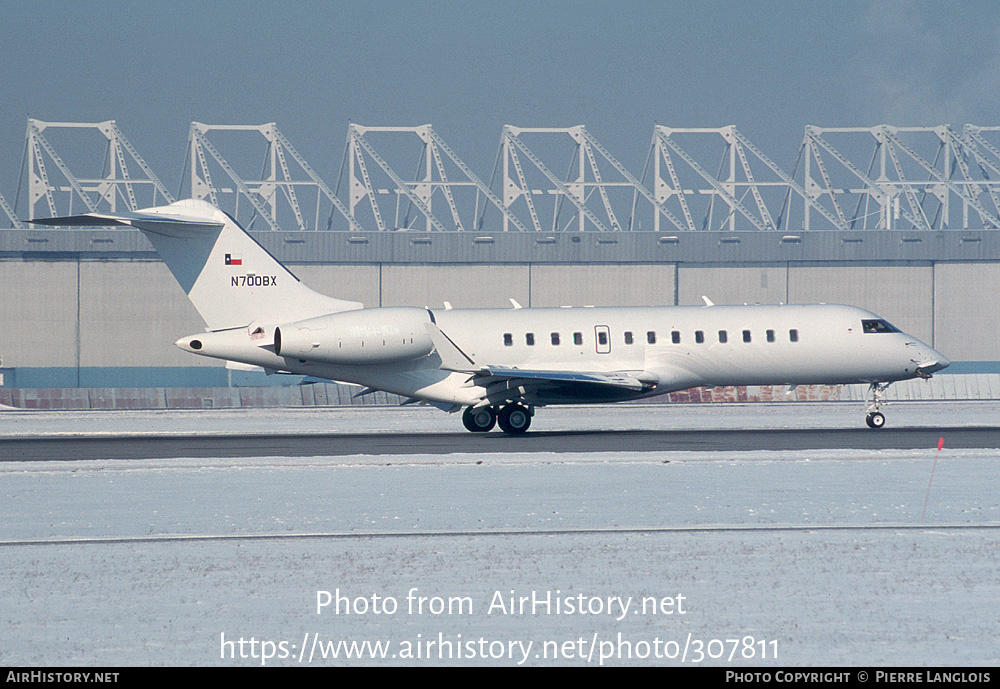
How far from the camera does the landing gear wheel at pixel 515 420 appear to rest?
27422mm

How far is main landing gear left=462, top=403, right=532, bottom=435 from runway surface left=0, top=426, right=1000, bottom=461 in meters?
0.43

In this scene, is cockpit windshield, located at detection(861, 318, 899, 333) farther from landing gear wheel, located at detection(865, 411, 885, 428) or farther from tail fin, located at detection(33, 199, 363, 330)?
tail fin, located at detection(33, 199, 363, 330)

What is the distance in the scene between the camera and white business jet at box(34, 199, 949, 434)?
27266mm

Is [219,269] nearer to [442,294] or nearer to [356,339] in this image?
A: [356,339]

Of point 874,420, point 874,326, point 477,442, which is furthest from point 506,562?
point 874,326

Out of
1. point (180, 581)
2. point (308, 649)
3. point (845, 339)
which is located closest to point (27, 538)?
point (180, 581)

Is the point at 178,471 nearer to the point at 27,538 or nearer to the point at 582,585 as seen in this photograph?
the point at 27,538

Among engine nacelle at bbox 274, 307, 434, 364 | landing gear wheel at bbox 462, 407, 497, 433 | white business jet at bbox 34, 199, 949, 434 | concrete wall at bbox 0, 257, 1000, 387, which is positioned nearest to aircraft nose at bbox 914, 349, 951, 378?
white business jet at bbox 34, 199, 949, 434

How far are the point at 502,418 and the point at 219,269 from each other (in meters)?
7.83

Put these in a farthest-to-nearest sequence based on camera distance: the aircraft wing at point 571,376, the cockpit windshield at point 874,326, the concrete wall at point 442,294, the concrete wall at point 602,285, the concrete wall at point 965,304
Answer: the concrete wall at point 965,304
the concrete wall at point 602,285
the concrete wall at point 442,294
the cockpit windshield at point 874,326
the aircraft wing at point 571,376

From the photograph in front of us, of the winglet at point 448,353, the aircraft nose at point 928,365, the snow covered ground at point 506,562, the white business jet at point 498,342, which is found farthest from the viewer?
the aircraft nose at point 928,365

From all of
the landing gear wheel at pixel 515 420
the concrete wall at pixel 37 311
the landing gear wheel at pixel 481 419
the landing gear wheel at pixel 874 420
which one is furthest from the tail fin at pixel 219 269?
the concrete wall at pixel 37 311

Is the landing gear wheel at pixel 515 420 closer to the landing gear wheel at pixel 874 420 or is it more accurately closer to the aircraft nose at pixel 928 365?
the landing gear wheel at pixel 874 420

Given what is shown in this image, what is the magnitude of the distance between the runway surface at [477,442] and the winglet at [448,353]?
64.8 inches
